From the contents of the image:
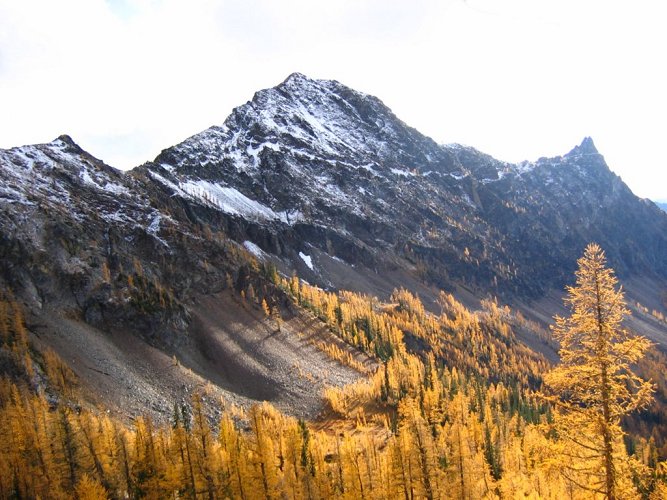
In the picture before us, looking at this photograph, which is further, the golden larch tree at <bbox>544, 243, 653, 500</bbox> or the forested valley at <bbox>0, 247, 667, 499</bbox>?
the forested valley at <bbox>0, 247, 667, 499</bbox>

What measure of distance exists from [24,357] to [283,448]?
163 ft

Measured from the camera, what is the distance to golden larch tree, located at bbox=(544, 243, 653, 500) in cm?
1809

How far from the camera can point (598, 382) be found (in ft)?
61.7

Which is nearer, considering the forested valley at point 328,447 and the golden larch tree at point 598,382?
the golden larch tree at point 598,382

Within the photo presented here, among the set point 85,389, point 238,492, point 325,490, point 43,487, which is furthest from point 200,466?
point 85,389

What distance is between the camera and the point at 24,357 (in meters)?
83.1

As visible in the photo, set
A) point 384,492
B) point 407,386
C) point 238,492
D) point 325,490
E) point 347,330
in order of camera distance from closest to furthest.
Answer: point 384,492 < point 238,492 < point 325,490 < point 407,386 < point 347,330

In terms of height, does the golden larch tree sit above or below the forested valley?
above

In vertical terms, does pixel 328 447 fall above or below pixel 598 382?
below

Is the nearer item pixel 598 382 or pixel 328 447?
pixel 598 382

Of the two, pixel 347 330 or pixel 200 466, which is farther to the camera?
pixel 347 330

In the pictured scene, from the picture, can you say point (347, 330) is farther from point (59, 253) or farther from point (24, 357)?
point (24, 357)

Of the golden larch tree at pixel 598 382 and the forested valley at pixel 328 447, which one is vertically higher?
the golden larch tree at pixel 598 382

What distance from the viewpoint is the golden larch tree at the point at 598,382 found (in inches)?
712
